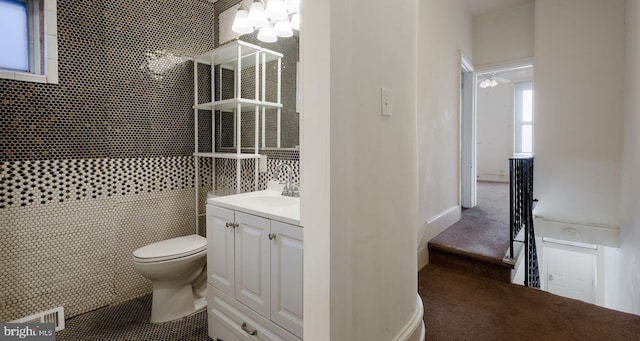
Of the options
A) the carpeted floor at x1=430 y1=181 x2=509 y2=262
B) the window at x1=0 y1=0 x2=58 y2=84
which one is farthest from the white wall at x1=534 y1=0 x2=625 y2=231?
the window at x1=0 y1=0 x2=58 y2=84

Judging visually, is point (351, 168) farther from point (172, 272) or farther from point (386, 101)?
point (172, 272)

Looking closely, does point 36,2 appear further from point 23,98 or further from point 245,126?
point 245,126

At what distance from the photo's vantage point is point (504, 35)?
12.5ft

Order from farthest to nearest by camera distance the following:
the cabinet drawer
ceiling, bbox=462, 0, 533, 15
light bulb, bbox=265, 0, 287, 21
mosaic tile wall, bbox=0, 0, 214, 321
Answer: ceiling, bbox=462, 0, 533, 15 → light bulb, bbox=265, 0, 287, 21 → mosaic tile wall, bbox=0, 0, 214, 321 → the cabinet drawer

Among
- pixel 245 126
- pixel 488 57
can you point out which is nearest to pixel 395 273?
Answer: pixel 245 126

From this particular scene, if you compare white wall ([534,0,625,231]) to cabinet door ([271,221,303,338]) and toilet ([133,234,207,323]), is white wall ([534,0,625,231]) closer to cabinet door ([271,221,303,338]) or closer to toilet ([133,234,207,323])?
cabinet door ([271,221,303,338])

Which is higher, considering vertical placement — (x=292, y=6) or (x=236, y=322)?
(x=292, y=6)

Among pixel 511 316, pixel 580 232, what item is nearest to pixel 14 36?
pixel 511 316

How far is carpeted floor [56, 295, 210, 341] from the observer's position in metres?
1.98

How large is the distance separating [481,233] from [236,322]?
243 cm

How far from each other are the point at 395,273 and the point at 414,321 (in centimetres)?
36

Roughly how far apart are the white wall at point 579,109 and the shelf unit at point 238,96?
3095 mm

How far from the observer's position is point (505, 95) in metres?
6.87

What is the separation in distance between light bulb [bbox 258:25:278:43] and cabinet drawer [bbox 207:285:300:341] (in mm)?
1907
